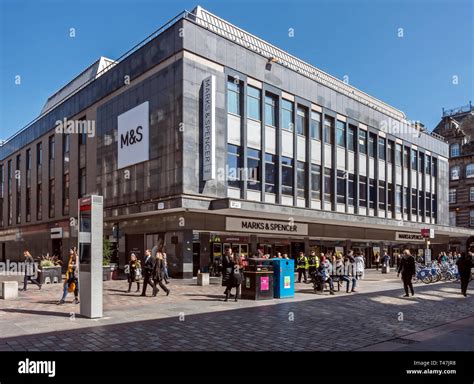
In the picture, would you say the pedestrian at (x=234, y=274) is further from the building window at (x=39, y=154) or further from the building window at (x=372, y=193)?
the building window at (x=39, y=154)

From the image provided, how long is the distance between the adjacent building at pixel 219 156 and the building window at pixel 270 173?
0.10 metres

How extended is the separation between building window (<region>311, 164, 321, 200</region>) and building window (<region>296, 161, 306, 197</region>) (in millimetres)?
925

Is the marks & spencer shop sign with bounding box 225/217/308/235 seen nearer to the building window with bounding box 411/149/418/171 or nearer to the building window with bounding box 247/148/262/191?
the building window with bounding box 247/148/262/191

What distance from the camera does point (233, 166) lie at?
92.1ft

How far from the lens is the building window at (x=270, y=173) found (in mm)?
30172

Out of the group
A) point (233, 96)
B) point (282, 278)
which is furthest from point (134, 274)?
point (233, 96)

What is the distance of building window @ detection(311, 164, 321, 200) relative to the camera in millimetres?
33969

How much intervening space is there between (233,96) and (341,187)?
1330 cm

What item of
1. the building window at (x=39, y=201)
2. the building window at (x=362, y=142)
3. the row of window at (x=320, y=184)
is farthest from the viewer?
the building window at (x=39, y=201)

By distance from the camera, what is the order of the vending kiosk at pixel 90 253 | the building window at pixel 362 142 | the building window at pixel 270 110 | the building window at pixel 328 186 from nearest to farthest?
the vending kiosk at pixel 90 253 < the building window at pixel 270 110 < the building window at pixel 328 186 < the building window at pixel 362 142

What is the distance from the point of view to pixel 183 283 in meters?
23.8

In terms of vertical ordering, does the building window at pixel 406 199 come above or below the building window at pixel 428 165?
below

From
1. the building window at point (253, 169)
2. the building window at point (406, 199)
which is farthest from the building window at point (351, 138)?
the building window at point (253, 169)
